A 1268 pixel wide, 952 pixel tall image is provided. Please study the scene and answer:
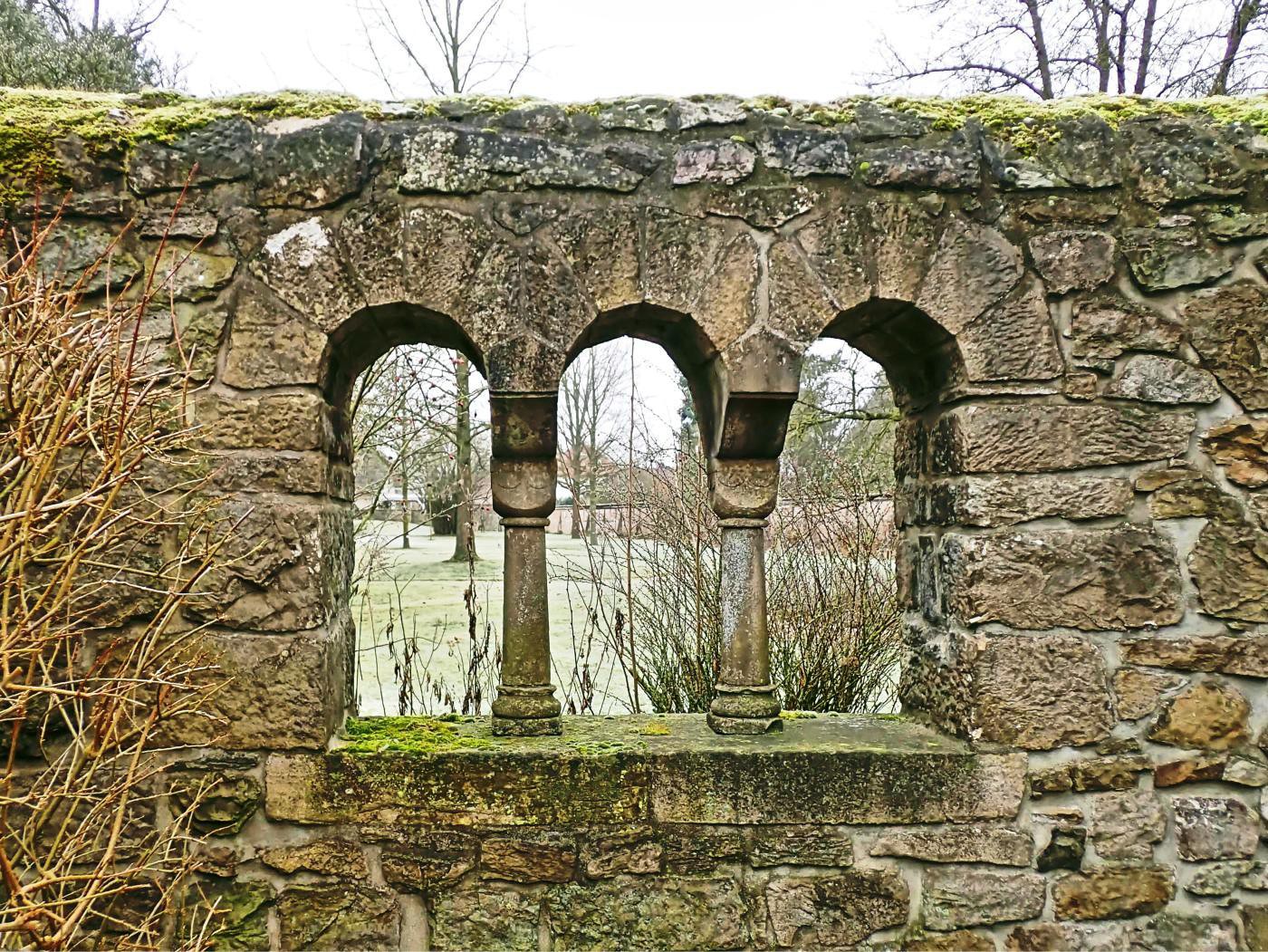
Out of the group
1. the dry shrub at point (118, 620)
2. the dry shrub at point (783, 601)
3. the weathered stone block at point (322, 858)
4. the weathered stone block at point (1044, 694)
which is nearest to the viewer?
the dry shrub at point (118, 620)

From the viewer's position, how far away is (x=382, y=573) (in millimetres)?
5344

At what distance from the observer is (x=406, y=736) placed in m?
2.23

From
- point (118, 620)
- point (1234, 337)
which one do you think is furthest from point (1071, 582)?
point (118, 620)

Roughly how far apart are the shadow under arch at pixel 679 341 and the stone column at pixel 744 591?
0.58ft

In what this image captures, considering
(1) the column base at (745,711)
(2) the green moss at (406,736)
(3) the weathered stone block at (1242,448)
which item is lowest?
(2) the green moss at (406,736)

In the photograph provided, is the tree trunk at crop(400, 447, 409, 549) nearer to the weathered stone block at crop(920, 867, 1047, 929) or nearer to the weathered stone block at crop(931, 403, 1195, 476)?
the weathered stone block at crop(931, 403, 1195, 476)

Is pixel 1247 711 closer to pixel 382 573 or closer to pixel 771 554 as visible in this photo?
pixel 771 554

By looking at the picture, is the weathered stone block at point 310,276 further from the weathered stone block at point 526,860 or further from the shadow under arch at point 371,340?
the weathered stone block at point 526,860

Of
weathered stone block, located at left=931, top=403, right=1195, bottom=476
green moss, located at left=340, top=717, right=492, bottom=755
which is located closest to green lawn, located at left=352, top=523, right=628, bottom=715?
green moss, located at left=340, top=717, right=492, bottom=755

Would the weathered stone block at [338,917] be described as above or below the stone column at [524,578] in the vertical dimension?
below

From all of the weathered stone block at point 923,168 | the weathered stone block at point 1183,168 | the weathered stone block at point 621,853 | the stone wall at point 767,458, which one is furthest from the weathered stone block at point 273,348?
the weathered stone block at point 1183,168

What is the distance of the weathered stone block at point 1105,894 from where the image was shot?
84.0 inches

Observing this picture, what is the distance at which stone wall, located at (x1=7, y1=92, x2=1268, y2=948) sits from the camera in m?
2.08

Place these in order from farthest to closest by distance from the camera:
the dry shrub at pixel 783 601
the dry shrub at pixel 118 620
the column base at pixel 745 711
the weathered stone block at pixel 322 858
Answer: the dry shrub at pixel 783 601 → the column base at pixel 745 711 → the weathered stone block at pixel 322 858 → the dry shrub at pixel 118 620
